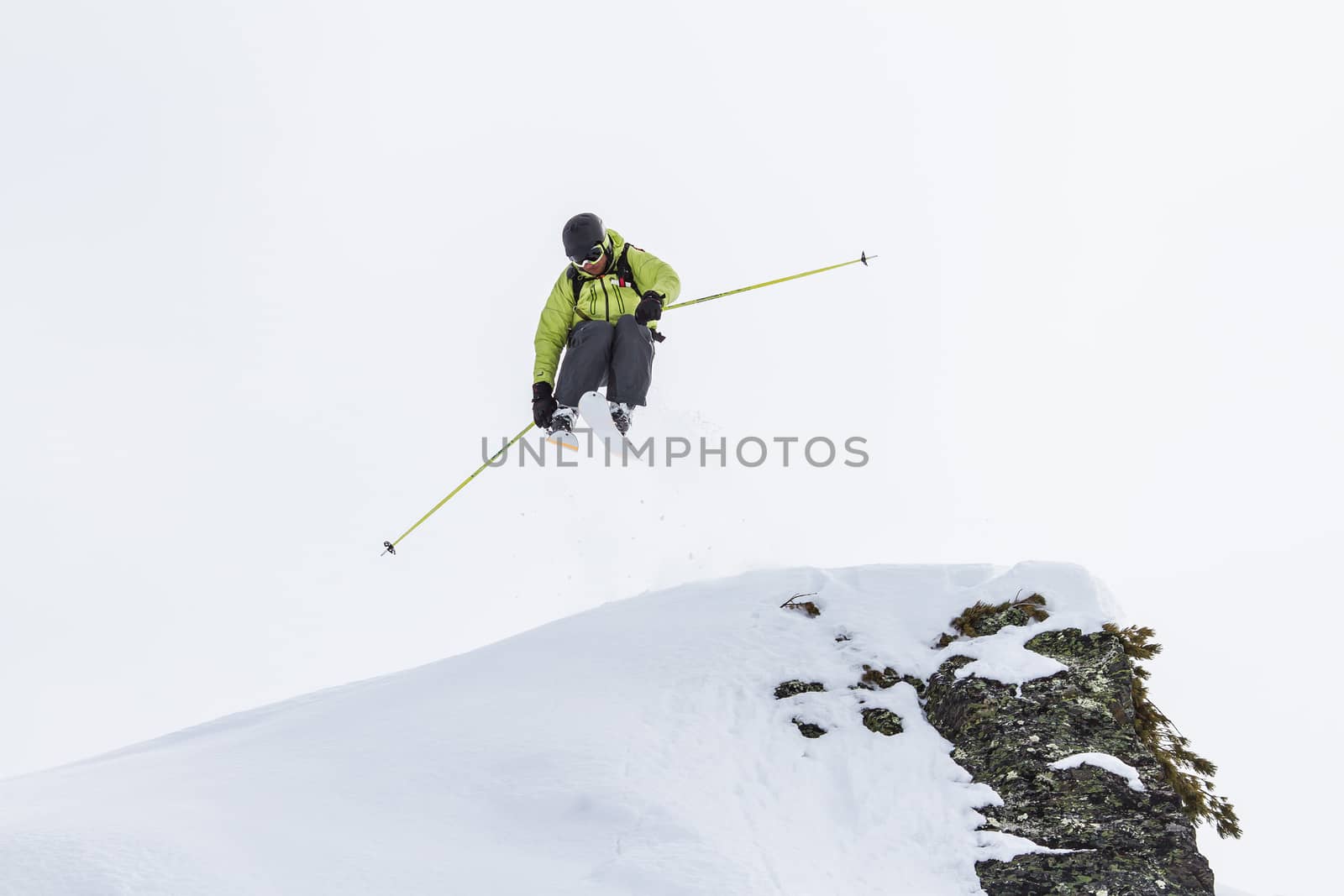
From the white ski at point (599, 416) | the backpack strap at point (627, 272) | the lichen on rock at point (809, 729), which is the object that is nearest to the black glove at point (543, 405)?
the white ski at point (599, 416)

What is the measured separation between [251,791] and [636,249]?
23.6 ft

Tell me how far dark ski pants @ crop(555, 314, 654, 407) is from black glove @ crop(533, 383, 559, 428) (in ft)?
0.40

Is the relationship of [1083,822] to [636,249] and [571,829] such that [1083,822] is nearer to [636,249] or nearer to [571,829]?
[571,829]

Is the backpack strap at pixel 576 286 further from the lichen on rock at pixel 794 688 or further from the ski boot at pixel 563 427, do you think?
the lichen on rock at pixel 794 688

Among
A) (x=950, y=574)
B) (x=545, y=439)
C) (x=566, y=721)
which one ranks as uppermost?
(x=545, y=439)

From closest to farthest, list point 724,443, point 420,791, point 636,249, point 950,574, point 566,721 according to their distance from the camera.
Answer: point 420,791 < point 566,721 < point 950,574 < point 636,249 < point 724,443

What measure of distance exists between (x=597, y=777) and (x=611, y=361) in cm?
610

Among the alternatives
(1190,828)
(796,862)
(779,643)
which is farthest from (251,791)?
(1190,828)

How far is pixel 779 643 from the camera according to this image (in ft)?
20.6

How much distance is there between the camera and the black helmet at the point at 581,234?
948 centimetres

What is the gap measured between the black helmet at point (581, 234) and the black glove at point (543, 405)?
61.3 inches

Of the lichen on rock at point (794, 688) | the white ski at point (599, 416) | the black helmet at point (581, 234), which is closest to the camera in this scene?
the lichen on rock at point (794, 688)

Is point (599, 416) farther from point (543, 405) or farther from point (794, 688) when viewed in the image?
point (794, 688)

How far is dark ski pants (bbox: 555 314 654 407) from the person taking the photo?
32.4 ft
